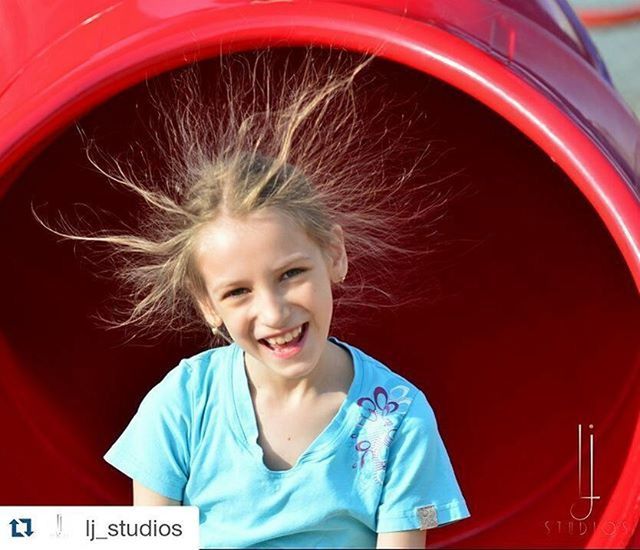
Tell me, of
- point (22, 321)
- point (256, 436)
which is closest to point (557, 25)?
point (256, 436)

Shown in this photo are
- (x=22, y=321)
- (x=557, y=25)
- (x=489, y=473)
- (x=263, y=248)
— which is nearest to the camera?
(x=263, y=248)

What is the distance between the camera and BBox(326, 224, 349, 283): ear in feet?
5.85

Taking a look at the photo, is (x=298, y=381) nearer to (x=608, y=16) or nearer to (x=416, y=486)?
(x=416, y=486)

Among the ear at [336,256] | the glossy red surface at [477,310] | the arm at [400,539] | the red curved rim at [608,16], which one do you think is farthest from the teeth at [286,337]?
the red curved rim at [608,16]

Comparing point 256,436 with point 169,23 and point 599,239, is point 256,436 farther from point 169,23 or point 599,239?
point 599,239

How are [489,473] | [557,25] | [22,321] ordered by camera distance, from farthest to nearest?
[489,473] → [22,321] → [557,25]

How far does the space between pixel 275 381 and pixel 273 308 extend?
0.21 meters

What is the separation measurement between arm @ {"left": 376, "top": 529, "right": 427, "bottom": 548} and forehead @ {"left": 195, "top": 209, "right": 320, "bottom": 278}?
409mm

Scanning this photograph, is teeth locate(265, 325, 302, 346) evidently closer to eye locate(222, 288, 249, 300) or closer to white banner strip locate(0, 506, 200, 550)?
eye locate(222, 288, 249, 300)

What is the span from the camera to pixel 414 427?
182 centimetres

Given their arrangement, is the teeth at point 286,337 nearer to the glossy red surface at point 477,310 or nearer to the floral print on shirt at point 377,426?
the floral print on shirt at point 377,426

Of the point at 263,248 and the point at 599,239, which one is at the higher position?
the point at 599,239

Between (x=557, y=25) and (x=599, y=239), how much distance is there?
40cm

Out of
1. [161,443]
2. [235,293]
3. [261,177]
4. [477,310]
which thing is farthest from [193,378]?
[477,310]
